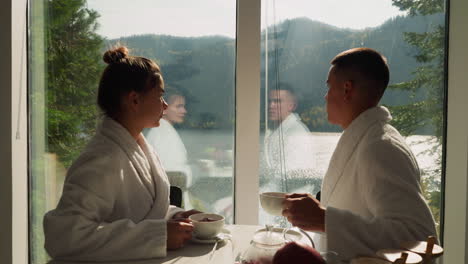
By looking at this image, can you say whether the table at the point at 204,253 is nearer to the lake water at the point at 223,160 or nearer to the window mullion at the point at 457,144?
the lake water at the point at 223,160

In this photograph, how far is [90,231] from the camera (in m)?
1.00

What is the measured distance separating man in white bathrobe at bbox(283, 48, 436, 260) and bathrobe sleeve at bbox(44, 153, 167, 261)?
43cm

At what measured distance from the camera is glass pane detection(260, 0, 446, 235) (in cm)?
203

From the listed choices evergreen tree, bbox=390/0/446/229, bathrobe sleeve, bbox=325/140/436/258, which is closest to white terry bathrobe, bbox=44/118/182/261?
bathrobe sleeve, bbox=325/140/436/258

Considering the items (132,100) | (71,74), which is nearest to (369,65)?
(132,100)

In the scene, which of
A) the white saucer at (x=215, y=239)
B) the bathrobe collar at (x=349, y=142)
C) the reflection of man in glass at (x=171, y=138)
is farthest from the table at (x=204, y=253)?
the reflection of man in glass at (x=171, y=138)

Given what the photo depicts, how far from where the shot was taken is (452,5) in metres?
1.98

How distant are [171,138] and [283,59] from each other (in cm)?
83

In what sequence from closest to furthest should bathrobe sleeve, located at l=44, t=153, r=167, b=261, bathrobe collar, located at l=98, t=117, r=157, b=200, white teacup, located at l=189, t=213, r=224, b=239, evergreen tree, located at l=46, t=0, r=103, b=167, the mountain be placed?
bathrobe sleeve, located at l=44, t=153, r=167, b=261
white teacup, located at l=189, t=213, r=224, b=239
bathrobe collar, located at l=98, t=117, r=157, b=200
the mountain
evergreen tree, located at l=46, t=0, r=103, b=167

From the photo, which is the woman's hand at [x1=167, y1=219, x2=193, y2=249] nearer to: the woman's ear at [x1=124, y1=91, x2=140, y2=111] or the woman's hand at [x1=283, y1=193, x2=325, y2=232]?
the woman's hand at [x1=283, y1=193, x2=325, y2=232]

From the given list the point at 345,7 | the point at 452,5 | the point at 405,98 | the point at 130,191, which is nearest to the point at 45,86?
the point at 130,191

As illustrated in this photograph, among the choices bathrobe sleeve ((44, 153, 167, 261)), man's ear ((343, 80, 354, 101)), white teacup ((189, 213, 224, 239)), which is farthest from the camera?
man's ear ((343, 80, 354, 101))

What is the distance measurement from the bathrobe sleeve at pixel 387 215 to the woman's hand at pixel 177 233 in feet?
1.42

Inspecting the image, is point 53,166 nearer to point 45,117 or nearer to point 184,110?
point 45,117
